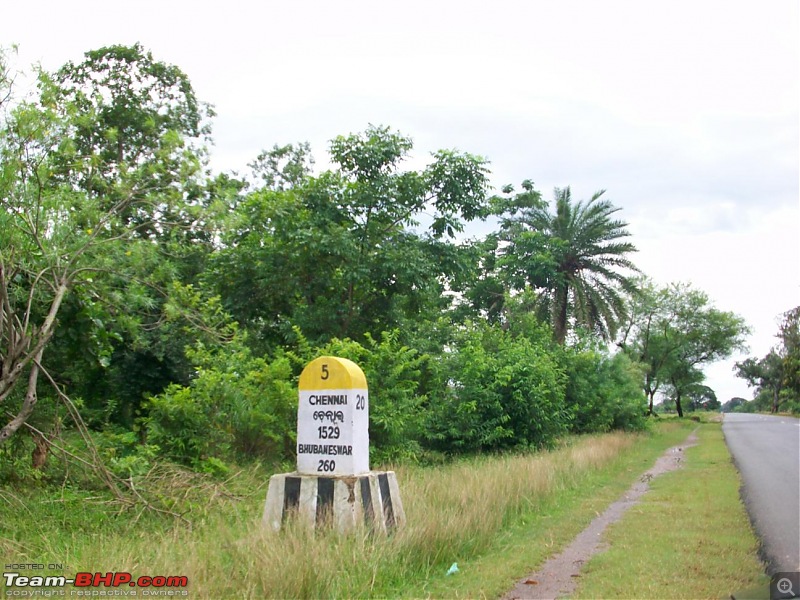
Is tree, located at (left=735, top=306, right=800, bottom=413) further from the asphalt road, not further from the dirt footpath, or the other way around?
the dirt footpath

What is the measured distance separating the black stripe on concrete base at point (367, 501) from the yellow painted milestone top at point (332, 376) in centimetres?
96

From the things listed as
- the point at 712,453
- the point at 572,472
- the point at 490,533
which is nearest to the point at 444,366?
the point at 572,472

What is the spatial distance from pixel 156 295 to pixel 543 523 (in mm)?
6210

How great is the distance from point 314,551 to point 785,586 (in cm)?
343

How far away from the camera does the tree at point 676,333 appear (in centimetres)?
5666

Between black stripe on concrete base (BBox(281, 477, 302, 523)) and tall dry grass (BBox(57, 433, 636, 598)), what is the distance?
362mm

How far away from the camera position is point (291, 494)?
7.55 metres

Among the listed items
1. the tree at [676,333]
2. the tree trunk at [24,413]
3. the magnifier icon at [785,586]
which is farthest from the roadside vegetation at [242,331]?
the tree at [676,333]

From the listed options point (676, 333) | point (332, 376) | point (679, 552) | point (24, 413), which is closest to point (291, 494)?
point (332, 376)

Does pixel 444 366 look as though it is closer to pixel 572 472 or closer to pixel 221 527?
pixel 572 472

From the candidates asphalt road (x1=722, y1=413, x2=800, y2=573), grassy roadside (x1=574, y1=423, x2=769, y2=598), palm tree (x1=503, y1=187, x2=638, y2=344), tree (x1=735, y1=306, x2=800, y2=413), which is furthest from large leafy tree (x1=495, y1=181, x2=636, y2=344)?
tree (x1=735, y1=306, x2=800, y2=413)

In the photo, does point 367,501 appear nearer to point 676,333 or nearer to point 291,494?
point 291,494

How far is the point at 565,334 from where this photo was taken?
30141 millimetres

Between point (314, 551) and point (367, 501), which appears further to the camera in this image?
point (367, 501)
